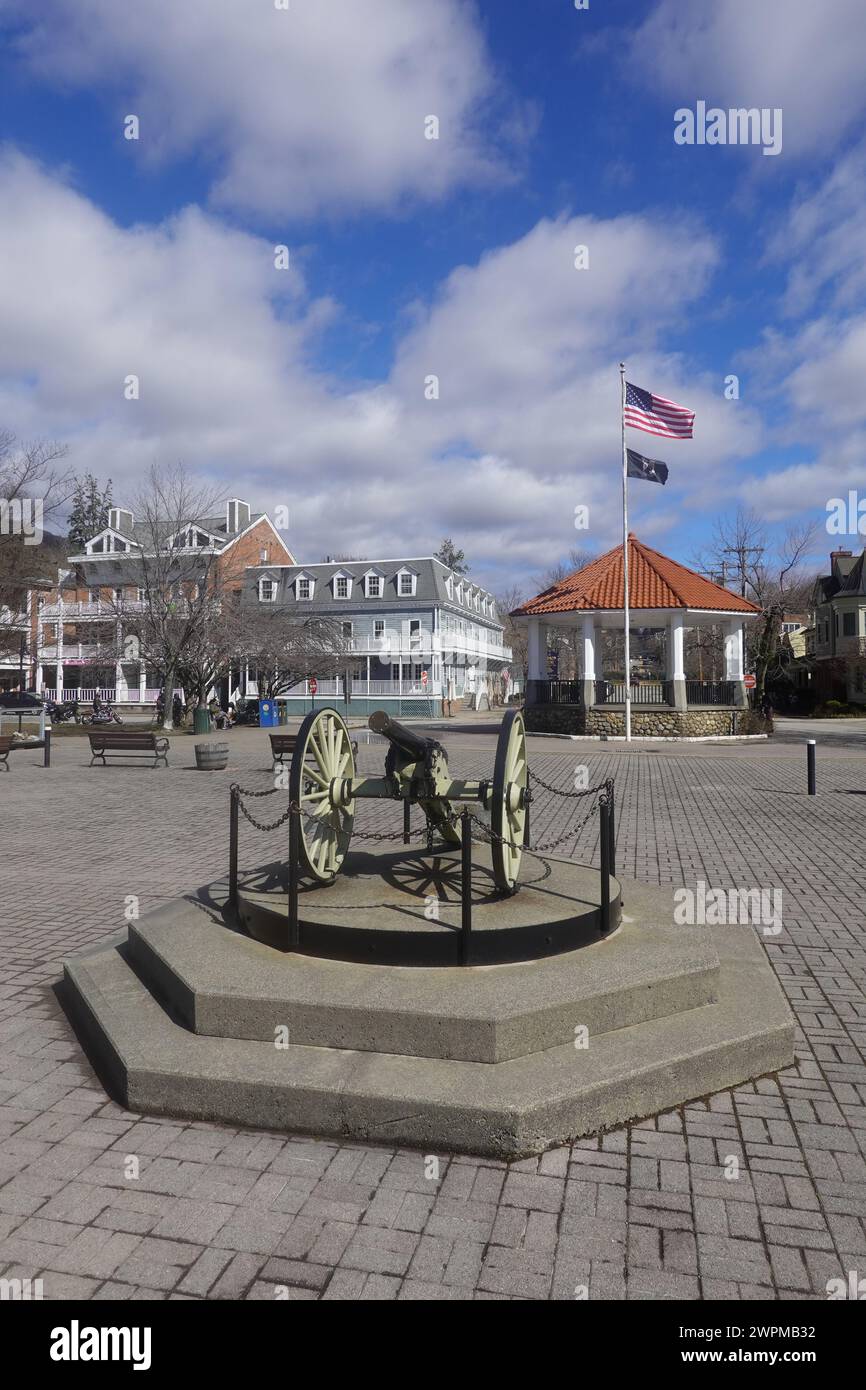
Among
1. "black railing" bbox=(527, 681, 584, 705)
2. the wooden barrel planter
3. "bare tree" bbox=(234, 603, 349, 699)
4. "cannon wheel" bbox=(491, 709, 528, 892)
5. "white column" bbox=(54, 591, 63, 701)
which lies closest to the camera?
"cannon wheel" bbox=(491, 709, 528, 892)

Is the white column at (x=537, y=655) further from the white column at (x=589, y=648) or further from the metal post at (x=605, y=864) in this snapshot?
the metal post at (x=605, y=864)

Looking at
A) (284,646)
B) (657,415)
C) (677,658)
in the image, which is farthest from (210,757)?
(284,646)

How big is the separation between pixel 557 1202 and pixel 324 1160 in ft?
3.23

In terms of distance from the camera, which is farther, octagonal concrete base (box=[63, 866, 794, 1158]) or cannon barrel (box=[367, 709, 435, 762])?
cannon barrel (box=[367, 709, 435, 762])

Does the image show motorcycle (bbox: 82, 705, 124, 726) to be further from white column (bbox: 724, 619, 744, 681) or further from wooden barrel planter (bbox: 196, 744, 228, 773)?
white column (bbox: 724, 619, 744, 681)

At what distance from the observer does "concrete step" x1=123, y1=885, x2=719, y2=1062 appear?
430 centimetres

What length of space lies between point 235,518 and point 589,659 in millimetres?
33339

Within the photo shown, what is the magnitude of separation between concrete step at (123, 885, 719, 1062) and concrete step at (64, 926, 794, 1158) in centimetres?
8

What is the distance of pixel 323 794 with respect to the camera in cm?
620

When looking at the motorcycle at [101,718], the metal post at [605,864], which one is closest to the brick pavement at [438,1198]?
the metal post at [605,864]

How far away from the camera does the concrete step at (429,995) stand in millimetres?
4305

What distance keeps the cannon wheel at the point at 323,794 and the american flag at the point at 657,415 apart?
1783 cm

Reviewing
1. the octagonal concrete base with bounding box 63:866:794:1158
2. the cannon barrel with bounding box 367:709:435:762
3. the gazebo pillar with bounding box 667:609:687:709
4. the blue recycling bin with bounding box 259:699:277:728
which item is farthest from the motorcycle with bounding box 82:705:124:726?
the octagonal concrete base with bounding box 63:866:794:1158
